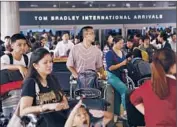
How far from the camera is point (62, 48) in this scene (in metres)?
2.76

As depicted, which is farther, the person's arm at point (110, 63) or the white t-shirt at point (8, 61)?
the person's arm at point (110, 63)

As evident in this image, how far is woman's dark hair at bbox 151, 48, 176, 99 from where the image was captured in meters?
2.49

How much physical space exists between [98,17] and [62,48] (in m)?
0.33

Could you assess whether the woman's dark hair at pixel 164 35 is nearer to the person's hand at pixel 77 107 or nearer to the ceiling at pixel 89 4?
the ceiling at pixel 89 4

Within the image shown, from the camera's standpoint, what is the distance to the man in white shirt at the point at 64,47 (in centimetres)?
270

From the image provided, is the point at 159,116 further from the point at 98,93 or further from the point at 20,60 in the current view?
the point at 20,60

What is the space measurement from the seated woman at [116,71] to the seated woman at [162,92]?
0.33m

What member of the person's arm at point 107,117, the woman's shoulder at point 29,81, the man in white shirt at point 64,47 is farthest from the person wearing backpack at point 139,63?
the woman's shoulder at point 29,81

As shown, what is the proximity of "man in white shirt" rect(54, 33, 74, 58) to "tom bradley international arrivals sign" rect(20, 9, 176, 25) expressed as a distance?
0.35ft

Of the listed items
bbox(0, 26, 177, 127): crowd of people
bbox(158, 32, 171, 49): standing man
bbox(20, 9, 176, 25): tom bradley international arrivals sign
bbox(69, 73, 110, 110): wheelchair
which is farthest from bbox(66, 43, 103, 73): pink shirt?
bbox(158, 32, 171, 49): standing man

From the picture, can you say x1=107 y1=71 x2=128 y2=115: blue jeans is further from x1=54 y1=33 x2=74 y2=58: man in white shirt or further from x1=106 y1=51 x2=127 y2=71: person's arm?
x1=54 y1=33 x2=74 y2=58: man in white shirt

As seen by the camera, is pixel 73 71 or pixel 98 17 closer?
pixel 98 17

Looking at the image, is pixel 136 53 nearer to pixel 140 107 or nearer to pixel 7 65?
pixel 140 107

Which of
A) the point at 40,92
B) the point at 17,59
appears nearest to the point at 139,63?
the point at 40,92
